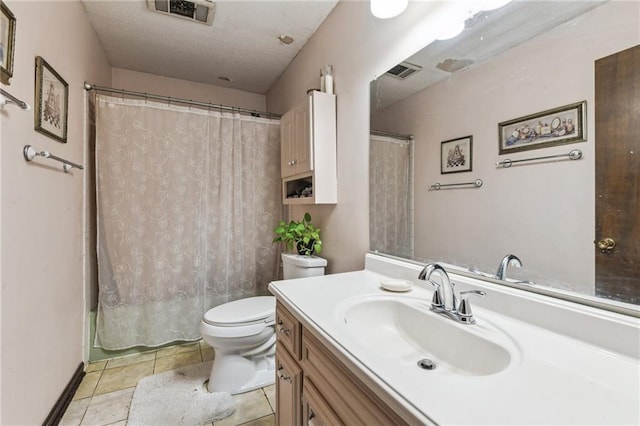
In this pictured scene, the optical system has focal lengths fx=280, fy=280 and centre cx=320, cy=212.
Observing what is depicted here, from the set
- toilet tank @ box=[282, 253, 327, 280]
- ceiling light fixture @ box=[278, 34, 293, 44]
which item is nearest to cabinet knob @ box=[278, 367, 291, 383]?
toilet tank @ box=[282, 253, 327, 280]

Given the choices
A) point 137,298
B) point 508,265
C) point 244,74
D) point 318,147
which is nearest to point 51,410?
point 137,298

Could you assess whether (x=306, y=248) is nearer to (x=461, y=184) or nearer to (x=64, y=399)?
(x=461, y=184)

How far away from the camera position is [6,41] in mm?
1012

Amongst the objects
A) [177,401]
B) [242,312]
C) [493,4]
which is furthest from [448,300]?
[177,401]

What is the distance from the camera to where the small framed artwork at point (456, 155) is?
3.34ft

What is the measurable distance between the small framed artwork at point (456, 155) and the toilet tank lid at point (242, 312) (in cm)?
126

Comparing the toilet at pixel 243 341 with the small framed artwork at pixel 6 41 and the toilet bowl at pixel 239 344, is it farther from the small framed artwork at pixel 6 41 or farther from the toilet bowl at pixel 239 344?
the small framed artwork at pixel 6 41

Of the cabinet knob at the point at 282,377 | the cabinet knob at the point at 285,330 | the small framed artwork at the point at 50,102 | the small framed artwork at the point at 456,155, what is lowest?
the cabinet knob at the point at 282,377

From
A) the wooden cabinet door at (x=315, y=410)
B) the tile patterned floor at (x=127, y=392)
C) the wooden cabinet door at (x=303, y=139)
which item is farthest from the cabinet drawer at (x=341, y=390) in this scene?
the wooden cabinet door at (x=303, y=139)

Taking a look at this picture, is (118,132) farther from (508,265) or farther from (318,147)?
(508,265)

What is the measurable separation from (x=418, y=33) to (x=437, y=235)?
87cm

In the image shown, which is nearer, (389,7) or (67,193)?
(389,7)

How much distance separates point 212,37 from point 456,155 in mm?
2020

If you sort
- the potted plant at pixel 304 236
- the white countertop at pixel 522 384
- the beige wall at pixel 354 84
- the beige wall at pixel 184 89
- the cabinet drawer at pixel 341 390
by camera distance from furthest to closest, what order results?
the beige wall at pixel 184 89, the potted plant at pixel 304 236, the beige wall at pixel 354 84, the cabinet drawer at pixel 341 390, the white countertop at pixel 522 384
